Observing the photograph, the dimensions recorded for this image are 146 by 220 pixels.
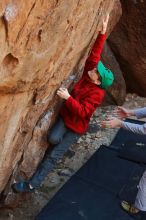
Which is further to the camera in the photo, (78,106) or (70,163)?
(70,163)

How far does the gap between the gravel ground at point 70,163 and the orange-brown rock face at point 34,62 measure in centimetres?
36

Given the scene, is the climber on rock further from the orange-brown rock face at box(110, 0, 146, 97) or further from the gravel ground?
the orange-brown rock face at box(110, 0, 146, 97)

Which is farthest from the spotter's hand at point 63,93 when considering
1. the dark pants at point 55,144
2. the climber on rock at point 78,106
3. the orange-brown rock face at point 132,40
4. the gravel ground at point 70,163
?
the orange-brown rock face at point 132,40

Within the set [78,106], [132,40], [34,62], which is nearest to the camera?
[34,62]

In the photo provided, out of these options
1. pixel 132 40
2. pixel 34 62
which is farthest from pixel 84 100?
pixel 132 40

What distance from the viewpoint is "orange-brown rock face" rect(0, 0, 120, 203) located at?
330 cm

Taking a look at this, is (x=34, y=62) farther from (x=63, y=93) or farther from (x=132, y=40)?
(x=132, y=40)

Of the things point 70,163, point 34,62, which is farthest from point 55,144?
point 34,62

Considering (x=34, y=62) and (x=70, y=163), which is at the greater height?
(x=34, y=62)

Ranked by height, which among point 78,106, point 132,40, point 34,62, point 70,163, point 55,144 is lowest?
point 70,163

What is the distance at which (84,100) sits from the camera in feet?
14.6

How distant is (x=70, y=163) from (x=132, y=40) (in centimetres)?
254

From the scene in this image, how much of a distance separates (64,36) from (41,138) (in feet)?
4.29

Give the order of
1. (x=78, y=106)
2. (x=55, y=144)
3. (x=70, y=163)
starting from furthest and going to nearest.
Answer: (x=70, y=163), (x=55, y=144), (x=78, y=106)
